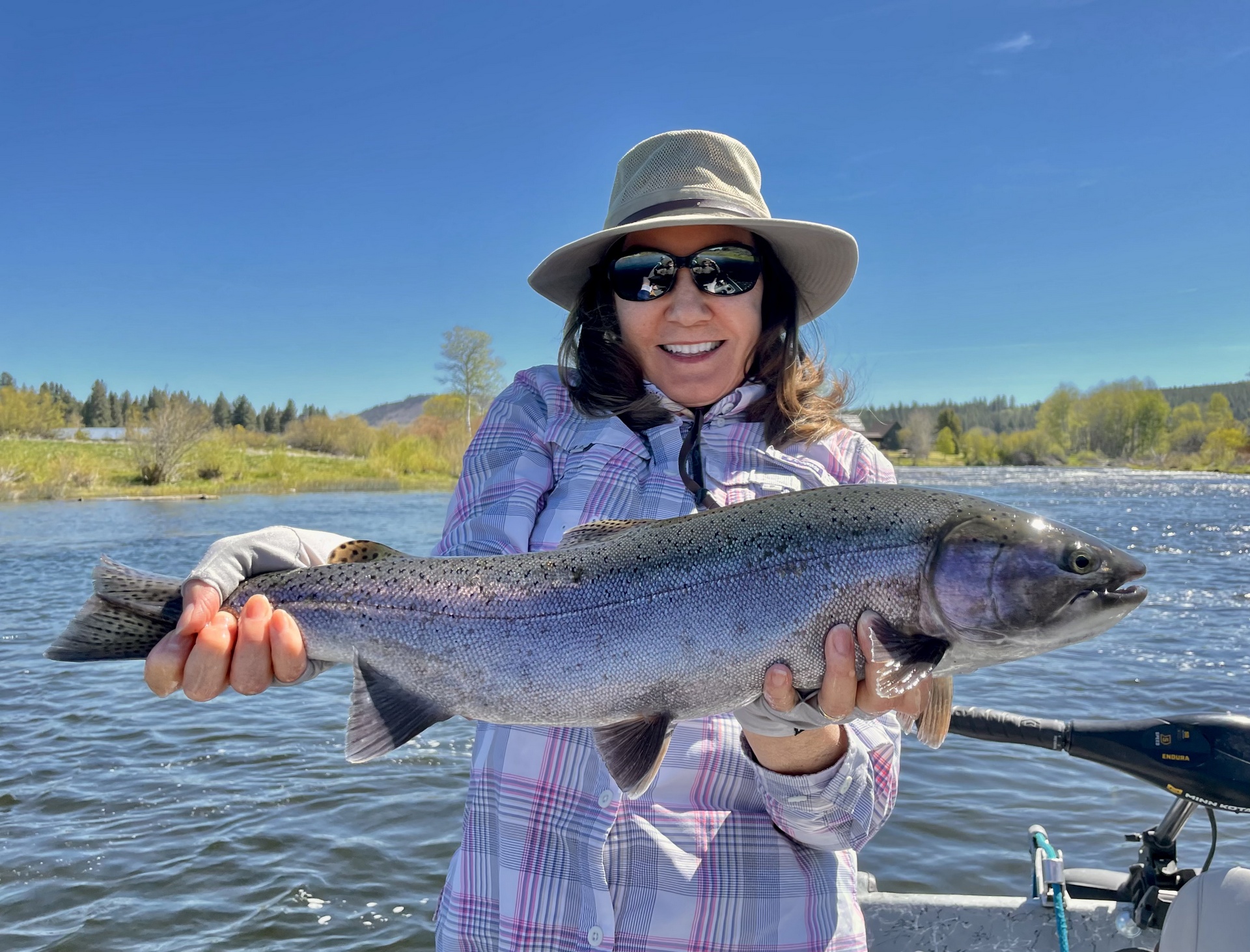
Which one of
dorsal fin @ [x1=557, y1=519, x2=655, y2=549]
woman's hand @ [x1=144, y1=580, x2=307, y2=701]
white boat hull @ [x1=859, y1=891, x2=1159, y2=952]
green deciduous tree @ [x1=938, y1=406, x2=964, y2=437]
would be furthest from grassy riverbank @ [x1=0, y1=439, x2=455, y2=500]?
green deciduous tree @ [x1=938, y1=406, x2=964, y2=437]

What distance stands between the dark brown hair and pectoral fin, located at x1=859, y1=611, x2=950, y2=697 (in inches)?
30.9

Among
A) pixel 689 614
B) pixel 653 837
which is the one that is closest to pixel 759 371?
pixel 689 614

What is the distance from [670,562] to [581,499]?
1.51ft

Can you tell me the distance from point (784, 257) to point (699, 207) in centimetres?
49

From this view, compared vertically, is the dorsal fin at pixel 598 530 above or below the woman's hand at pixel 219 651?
above

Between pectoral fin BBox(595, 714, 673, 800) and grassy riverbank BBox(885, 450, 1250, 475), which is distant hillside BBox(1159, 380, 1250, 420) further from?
pectoral fin BBox(595, 714, 673, 800)

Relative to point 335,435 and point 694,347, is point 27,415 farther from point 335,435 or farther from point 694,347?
point 694,347

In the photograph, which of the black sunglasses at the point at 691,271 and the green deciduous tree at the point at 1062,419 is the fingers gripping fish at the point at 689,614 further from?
the green deciduous tree at the point at 1062,419

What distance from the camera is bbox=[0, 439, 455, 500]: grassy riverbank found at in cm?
4250

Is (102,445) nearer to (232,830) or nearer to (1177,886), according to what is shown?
(232,830)

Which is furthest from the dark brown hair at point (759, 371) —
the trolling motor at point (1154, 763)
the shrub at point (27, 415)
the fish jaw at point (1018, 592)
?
the shrub at point (27, 415)

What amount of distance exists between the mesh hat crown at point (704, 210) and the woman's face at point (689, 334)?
11 cm

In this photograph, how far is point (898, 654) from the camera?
7.28 ft

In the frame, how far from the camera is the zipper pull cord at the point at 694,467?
2703 mm
